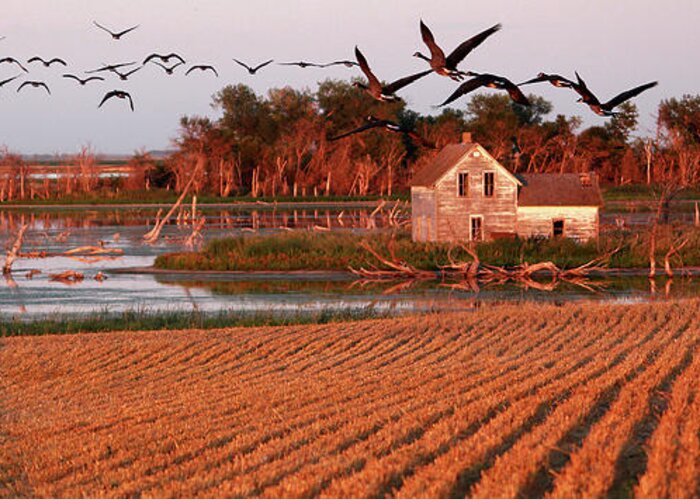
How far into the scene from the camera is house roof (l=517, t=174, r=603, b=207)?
2069 inches

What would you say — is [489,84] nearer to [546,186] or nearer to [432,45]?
[432,45]

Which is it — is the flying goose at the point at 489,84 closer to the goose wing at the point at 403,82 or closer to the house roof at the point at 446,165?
the goose wing at the point at 403,82

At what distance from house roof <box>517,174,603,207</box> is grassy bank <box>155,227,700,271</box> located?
272cm

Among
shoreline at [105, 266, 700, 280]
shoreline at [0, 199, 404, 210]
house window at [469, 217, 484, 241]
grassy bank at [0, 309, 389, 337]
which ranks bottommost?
grassy bank at [0, 309, 389, 337]

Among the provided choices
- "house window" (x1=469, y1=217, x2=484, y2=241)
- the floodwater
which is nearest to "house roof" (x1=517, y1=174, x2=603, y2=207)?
"house window" (x1=469, y1=217, x2=484, y2=241)

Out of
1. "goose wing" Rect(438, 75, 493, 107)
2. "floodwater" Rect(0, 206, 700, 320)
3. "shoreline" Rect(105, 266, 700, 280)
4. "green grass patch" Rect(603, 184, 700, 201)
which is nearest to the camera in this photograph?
"goose wing" Rect(438, 75, 493, 107)

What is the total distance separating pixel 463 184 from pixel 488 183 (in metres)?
1.14

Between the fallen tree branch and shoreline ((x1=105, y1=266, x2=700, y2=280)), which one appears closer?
shoreline ((x1=105, y1=266, x2=700, y2=280))

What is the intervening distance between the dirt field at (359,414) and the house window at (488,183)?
3028 cm

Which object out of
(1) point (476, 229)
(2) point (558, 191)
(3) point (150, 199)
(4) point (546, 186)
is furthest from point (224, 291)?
(3) point (150, 199)

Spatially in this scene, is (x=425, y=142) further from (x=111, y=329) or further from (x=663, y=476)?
(x=111, y=329)

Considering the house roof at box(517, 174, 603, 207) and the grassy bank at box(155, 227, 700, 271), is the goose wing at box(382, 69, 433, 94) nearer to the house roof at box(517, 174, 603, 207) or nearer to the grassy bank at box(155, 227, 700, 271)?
the grassy bank at box(155, 227, 700, 271)

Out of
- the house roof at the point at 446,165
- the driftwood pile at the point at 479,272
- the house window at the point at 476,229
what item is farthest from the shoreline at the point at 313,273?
the house roof at the point at 446,165

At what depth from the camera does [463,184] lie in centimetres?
5388
